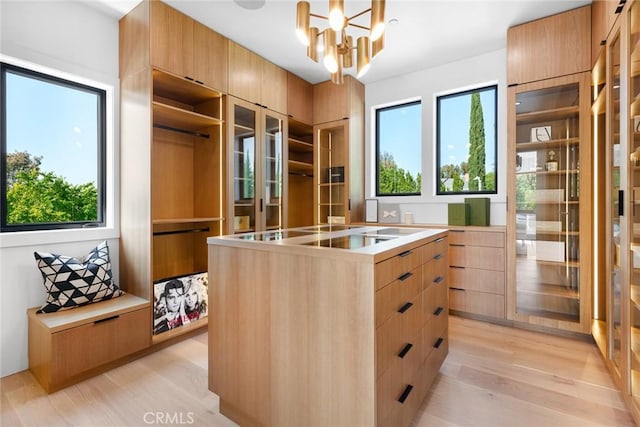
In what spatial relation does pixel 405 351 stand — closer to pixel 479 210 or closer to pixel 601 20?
pixel 479 210

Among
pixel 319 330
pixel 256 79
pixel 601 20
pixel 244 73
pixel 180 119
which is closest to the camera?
pixel 319 330

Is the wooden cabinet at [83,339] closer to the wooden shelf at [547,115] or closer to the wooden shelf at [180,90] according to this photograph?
the wooden shelf at [180,90]

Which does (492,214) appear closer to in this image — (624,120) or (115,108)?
(624,120)

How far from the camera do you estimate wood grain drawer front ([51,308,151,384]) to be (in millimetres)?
1959

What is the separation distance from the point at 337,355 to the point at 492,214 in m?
2.85

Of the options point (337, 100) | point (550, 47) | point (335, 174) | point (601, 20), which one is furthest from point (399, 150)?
point (601, 20)

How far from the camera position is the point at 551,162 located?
9.07 feet

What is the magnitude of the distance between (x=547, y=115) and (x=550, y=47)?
563mm

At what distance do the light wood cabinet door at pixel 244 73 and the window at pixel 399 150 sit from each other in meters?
1.75

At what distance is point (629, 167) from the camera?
1623 millimetres

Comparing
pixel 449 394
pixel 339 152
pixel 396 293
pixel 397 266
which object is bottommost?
pixel 449 394

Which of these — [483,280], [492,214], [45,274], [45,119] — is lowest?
[483,280]

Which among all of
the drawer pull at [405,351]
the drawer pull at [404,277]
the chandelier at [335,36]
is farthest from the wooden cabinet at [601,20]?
the drawer pull at [405,351]

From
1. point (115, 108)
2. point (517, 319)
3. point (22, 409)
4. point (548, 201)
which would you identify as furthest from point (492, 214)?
point (22, 409)
